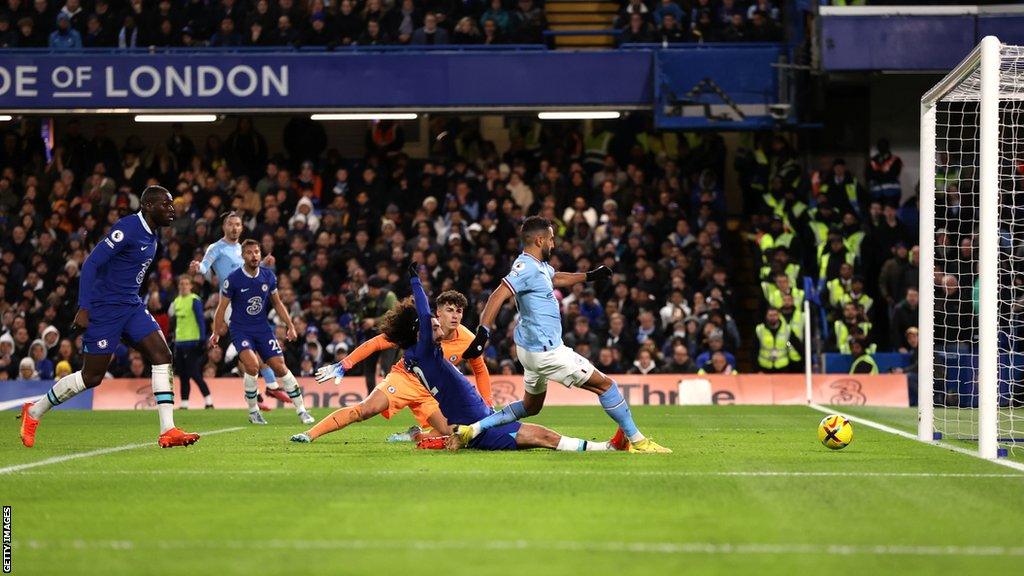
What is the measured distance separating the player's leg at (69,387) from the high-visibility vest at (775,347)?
13.6 meters

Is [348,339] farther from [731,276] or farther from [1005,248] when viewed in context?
[1005,248]

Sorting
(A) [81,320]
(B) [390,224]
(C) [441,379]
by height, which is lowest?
(C) [441,379]

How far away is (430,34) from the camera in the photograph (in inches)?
1029

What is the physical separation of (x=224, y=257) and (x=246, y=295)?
0.68 meters

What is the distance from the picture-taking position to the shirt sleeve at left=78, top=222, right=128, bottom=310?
1162 cm

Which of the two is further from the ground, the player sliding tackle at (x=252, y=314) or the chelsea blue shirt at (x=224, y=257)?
the chelsea blue shirt at (x=224, y=257)

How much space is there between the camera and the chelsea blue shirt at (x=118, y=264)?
11.6 metres

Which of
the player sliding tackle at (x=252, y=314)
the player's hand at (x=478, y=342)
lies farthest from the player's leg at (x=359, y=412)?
the player sliding tackle at (x=252, y=314)

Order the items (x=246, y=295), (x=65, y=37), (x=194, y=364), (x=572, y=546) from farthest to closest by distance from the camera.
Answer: (x=65, y=37) < (x=194, y=364) < (x=246, y=295) < (x=572, y=546)

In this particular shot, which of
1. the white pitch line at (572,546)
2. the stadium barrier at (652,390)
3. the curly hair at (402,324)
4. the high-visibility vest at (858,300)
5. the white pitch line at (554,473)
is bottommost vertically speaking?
the stadium barrier at (652,390)

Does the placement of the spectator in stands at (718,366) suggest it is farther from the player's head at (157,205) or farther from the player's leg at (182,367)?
the player's head at (157,205)

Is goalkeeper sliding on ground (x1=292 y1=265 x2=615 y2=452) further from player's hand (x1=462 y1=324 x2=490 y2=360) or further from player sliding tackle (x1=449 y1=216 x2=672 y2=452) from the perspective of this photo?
player's hand (x1=462 y1=324 x2=490 y2=360)

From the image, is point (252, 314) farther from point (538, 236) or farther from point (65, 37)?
point (65, 37)

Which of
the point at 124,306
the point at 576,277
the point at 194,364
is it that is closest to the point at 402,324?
the point at 576,277
